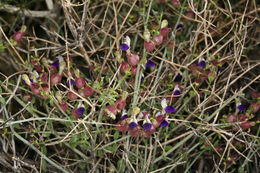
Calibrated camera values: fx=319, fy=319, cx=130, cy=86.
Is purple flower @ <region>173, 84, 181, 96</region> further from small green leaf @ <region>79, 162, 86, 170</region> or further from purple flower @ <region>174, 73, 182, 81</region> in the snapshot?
small green leaf @ <region>79, 162, 86, 170</region>

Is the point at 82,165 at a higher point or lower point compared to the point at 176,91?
lower

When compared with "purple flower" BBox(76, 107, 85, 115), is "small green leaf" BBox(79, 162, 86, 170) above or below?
below

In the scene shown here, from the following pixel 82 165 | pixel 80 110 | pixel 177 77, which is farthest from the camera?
pixel 177 77

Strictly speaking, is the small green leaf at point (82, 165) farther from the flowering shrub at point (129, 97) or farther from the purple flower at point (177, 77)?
the purple flower at point (177, 77)

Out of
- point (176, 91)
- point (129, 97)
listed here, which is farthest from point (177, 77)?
point (129, 97)

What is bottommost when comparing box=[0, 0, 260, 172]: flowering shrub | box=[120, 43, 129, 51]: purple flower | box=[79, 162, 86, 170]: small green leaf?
box=[79, 162, 86, 170]: small green leaf

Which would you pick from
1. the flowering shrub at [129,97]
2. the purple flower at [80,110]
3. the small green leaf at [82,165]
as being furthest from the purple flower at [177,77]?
the small green leaf at [82,165]

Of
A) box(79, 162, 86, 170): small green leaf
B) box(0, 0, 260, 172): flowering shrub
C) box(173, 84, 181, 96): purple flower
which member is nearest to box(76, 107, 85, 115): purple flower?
box(0, 0, 260, 172): flowering shrub

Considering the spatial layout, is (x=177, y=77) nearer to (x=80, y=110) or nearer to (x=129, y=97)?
(x=129, y=97)

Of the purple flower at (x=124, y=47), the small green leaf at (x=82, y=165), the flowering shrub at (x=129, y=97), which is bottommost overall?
the small green leaf at (x=82, y=165)

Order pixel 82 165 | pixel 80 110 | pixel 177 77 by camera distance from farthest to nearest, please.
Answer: pixel 177 77
pixel 82 165
pixel 80 110

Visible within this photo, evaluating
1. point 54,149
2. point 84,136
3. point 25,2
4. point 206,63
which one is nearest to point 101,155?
point 84,136
